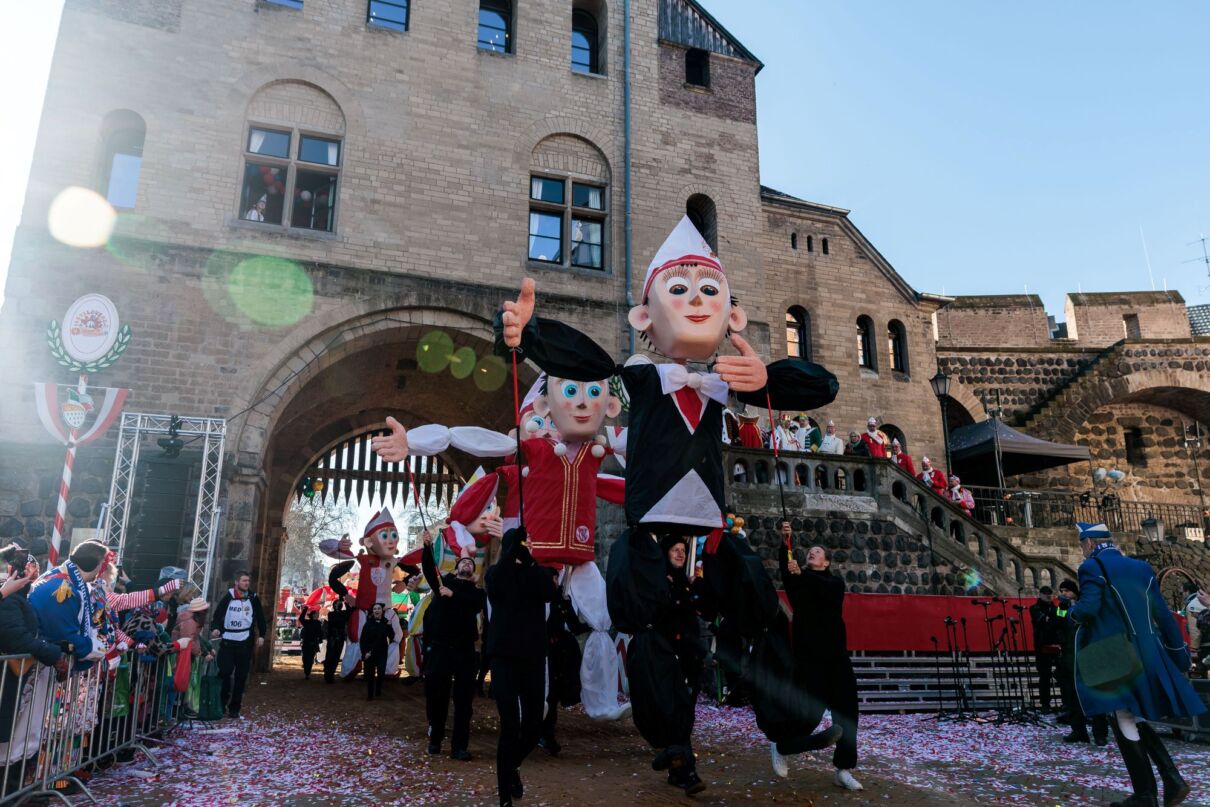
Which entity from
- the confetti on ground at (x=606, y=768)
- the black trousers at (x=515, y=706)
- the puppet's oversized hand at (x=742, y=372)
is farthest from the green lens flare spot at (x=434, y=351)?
the black trousers at (x=515, y=706)

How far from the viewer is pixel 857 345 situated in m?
19.6

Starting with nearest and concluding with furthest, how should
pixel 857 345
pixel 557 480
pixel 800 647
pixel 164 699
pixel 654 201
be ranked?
1. pixel 800 647
2. pixel 164 699
3. pixel 557 480
4. pixel 654 201
5. pixel 857 345

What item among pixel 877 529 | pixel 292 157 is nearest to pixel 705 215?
pixel 877 529

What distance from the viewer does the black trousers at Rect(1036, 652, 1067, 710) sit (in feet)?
31.7

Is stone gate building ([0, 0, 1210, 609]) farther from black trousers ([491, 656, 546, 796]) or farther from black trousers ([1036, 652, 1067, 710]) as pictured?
black trousers ([491, 656, 546, 796])

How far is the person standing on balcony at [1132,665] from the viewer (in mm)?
4965

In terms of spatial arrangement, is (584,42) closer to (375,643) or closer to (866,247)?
(866,247)

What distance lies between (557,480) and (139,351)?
7.47m

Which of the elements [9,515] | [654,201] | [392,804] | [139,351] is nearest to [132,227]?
[139,351]

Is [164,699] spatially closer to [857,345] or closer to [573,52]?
[573,52]

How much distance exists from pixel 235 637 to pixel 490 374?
751 cm

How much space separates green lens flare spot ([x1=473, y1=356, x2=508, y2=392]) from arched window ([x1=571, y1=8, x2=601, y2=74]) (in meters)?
5.98

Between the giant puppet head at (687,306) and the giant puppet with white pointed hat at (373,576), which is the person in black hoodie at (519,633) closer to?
the giant puppet head at (687,306)

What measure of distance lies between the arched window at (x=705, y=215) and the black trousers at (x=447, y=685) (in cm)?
1043
